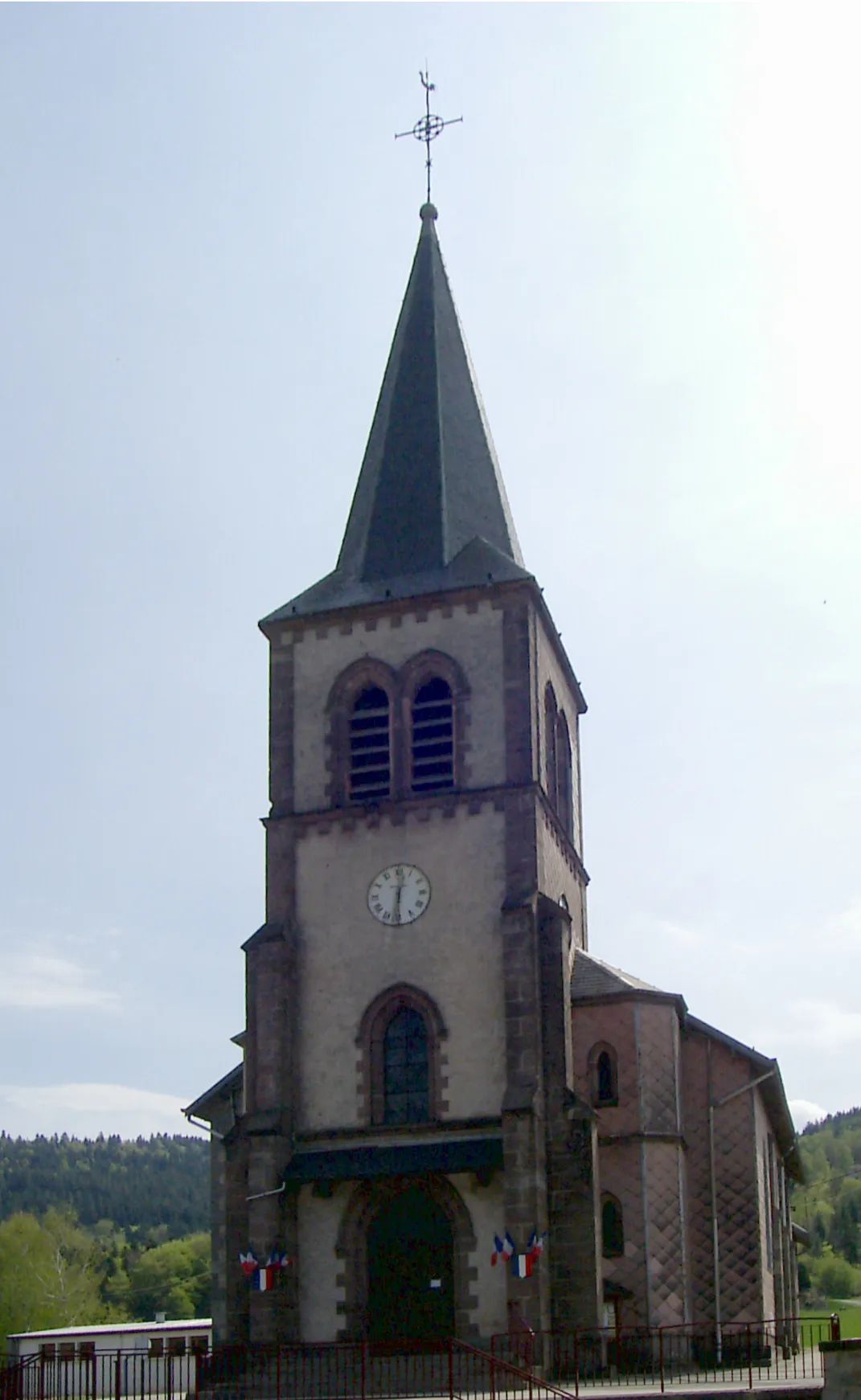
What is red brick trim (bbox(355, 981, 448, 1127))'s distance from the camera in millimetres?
29719

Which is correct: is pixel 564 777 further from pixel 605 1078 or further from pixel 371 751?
pixel 605 1078

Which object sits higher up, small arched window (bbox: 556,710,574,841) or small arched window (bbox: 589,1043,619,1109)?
small arched window (bbox: 556,710,574,841)

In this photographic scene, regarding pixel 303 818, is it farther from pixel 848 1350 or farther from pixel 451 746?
pixel 848 1350

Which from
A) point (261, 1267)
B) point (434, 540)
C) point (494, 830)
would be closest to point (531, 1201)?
point (261, 1267)

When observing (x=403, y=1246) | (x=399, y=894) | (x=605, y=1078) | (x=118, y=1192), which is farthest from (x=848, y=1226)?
(x=403, y=1246)

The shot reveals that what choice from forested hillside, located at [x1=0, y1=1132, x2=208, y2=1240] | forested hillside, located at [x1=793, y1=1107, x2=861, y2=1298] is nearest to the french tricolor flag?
forested hillside, located at [x1=793, y1=1107, x2=861, y2=1298]

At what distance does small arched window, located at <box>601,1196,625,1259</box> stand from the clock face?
6.22 meters

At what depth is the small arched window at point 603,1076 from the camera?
30.5m

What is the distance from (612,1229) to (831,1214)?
326 feet

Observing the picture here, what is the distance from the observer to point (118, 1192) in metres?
169

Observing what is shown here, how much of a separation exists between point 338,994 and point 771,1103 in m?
11.1

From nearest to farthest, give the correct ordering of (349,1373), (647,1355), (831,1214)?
(349,1373), (647,1355), (831,1214)

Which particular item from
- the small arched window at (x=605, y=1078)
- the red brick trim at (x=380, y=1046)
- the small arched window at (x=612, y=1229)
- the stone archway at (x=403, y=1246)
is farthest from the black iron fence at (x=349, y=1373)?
the small arched window at (x=605, y=1078)

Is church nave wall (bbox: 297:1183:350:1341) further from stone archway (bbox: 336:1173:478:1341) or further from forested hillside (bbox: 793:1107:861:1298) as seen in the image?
forested hillside (bbox: 793:1107:861:1298)
